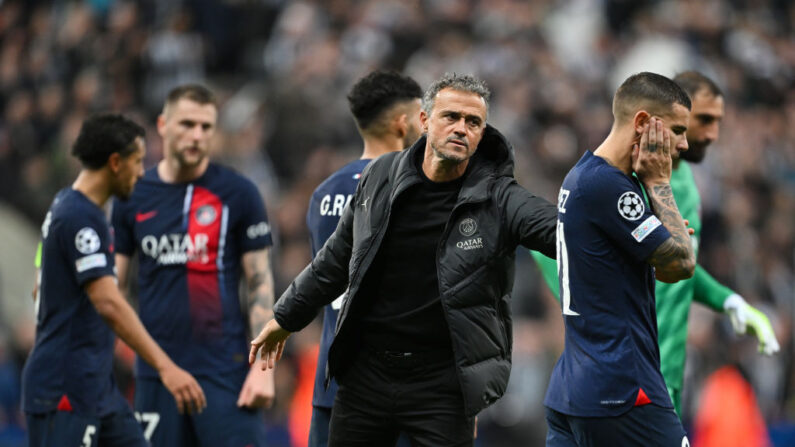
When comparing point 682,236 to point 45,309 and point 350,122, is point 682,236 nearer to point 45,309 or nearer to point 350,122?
point 45,309

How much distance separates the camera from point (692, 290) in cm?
755

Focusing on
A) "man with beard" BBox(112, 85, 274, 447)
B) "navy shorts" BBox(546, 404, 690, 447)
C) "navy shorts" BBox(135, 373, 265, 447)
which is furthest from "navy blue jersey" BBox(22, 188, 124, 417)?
"navy shorts" BBox(546, 404, 690, 447)

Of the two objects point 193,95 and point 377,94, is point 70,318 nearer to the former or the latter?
point 193,95

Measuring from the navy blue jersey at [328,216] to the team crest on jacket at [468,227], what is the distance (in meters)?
1.22

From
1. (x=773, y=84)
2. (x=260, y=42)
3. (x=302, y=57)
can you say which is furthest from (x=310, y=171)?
(x=773, y=84)

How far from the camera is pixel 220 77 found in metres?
17.0

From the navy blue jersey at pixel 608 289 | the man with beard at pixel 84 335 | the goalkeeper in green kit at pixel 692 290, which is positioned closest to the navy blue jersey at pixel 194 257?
the man with beard at pixel 84 335

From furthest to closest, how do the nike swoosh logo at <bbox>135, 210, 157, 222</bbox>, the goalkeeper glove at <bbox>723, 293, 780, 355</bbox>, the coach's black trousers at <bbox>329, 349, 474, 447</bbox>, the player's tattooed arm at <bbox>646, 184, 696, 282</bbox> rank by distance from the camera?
the nike swoosh logo at <bbox>135, 210, 157, 222</bbox>
the goalkeeper glove at <bbox>723, 293, 780, 355</bbox>
the coach's black trousers at <bbox>329, 349, 474, 447</bbox>
the player's tattooed arm at <bbox>646, 184, 696, 282</bbox>

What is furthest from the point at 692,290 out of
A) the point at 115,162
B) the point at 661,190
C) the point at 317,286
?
the point at 115,162

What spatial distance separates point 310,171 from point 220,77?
3335 millimetres

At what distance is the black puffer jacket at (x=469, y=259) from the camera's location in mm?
5504

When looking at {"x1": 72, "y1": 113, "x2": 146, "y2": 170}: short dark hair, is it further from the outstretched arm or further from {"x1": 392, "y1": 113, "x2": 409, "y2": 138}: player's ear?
{"x1": 392, "y1": 113, "x2": 409, "y2": 138}: player's ear

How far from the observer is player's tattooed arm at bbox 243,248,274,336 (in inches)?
294

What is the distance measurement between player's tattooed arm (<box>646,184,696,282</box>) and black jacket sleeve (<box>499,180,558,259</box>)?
474mm
